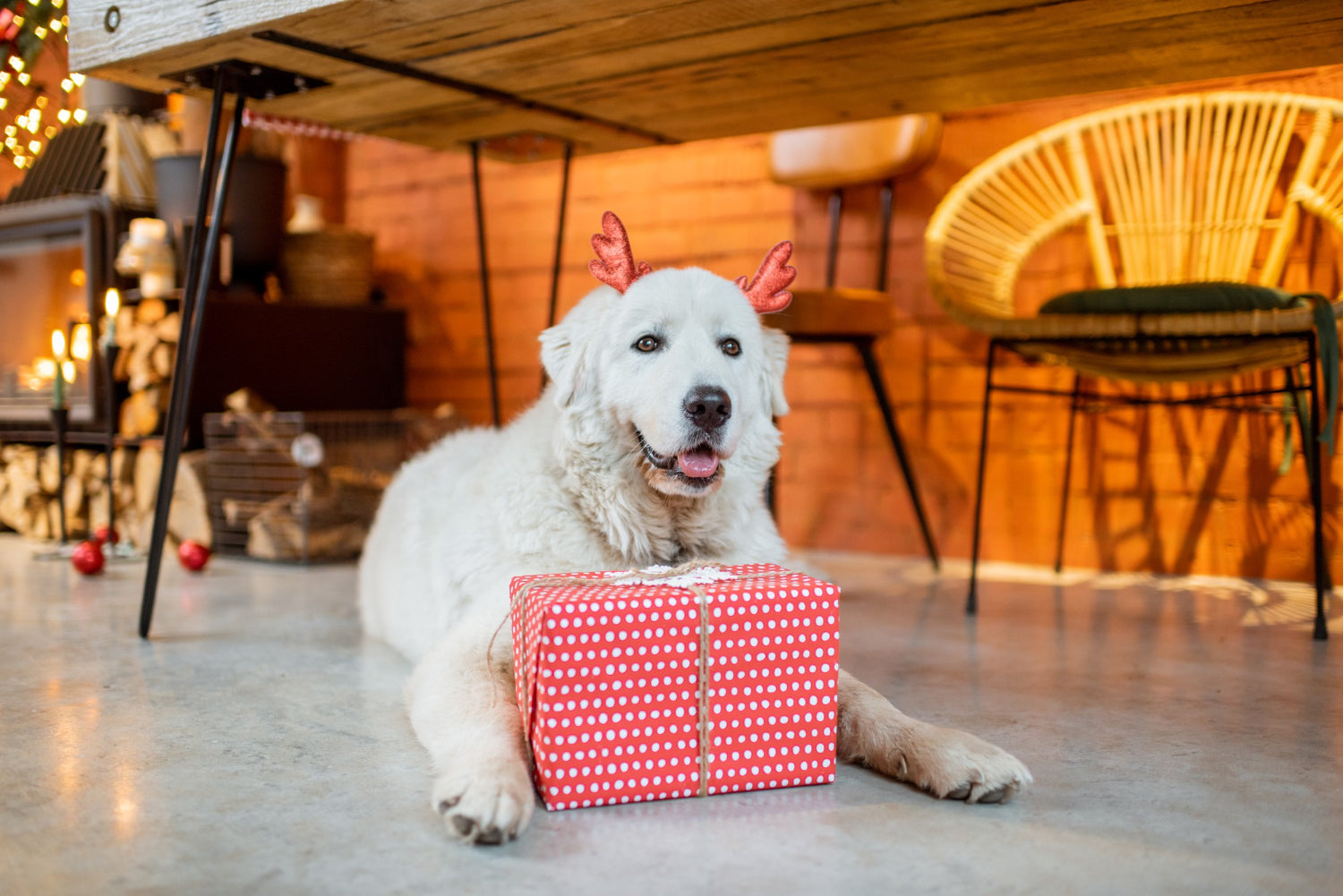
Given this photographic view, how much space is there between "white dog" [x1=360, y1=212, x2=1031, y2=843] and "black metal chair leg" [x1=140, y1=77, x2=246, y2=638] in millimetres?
687

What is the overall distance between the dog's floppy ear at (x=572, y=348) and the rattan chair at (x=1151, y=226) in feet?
4.24

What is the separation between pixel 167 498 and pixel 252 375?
6.40 ft

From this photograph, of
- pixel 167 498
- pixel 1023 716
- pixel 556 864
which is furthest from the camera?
pixel 167 498

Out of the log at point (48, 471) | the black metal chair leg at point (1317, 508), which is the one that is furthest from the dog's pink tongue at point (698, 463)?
the log at point (48, 471)

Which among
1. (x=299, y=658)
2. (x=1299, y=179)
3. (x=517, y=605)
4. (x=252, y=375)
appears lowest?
(x=299, y=658)

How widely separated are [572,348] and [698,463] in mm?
352

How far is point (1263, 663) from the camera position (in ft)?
7.27

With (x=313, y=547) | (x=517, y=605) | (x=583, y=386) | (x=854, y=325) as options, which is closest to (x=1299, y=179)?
(x=854, y=325)

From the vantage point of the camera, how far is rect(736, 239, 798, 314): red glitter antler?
1.91 meters

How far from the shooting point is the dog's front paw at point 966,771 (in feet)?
4.59

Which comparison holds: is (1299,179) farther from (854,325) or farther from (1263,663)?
(1263,663)

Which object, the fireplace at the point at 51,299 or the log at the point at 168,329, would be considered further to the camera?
the fireplace at the point at 51,299

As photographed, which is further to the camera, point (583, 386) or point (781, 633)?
point (583, 386)

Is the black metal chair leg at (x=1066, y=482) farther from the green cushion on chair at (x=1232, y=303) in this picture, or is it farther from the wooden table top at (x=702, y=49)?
the wooden table top at (x=702, y=49)
